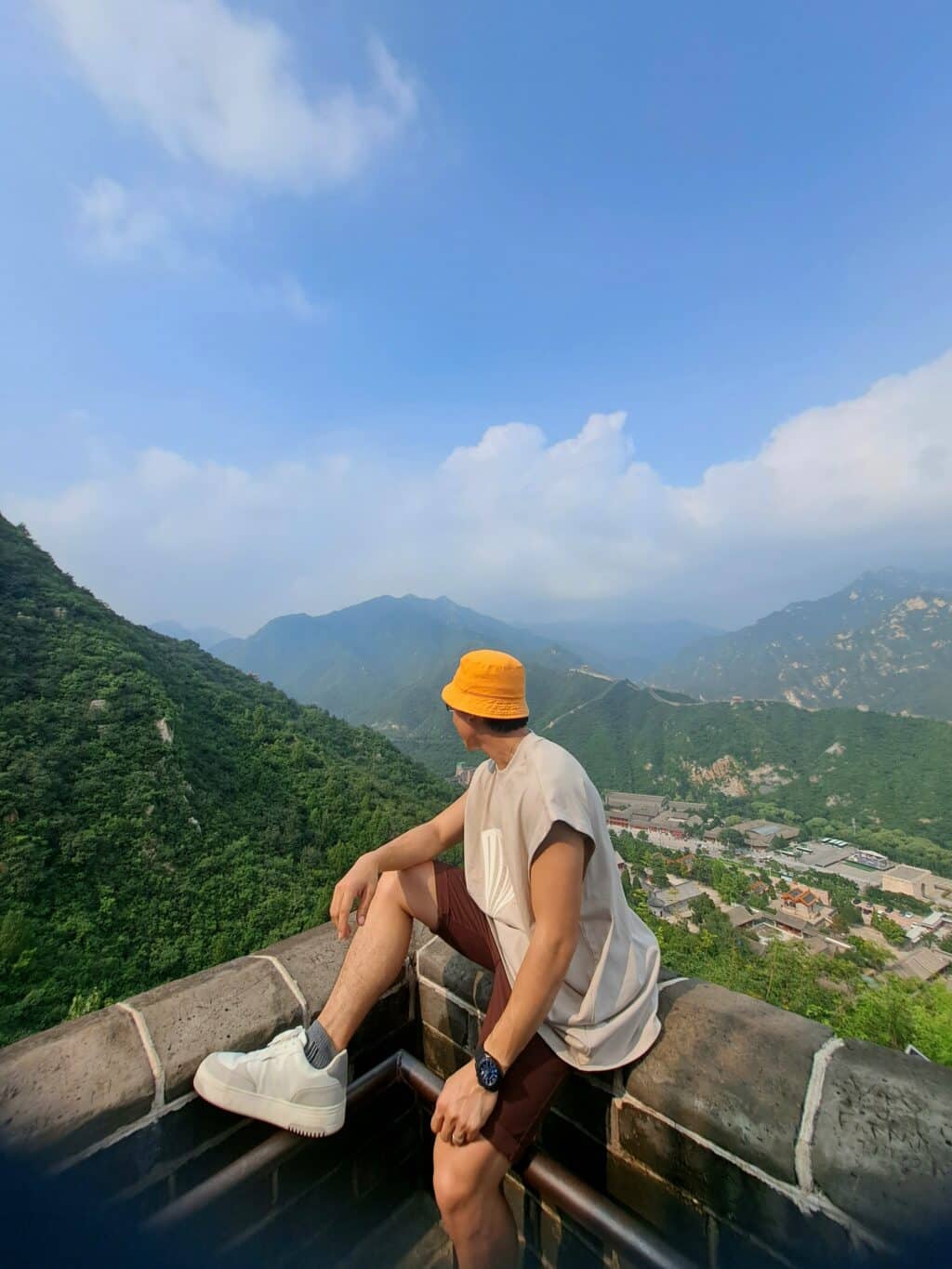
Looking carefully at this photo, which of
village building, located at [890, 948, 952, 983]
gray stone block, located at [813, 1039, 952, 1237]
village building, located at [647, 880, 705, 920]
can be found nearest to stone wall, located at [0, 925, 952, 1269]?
gray stone block, located at [813, 1039, 952, 1237]

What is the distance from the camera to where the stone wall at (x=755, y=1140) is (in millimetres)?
1009

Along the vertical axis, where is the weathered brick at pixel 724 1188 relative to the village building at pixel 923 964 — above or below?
above

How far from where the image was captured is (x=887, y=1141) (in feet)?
3.46

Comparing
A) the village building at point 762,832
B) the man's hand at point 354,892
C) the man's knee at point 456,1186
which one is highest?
the man's hand at point 354,892

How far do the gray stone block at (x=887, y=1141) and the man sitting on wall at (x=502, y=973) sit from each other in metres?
0.42

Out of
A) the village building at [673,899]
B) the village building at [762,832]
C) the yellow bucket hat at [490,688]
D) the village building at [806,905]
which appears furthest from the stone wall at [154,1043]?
the village building at [762,832]

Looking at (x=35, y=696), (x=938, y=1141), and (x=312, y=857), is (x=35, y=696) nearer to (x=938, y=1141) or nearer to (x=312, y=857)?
(x=312, y=857)

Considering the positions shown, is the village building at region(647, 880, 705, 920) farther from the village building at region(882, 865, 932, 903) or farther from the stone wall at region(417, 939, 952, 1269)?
the stone wall at region(417, 939, 952, 1269)

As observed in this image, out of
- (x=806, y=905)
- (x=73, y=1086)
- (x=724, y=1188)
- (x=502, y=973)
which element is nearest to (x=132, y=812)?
(x=73, y=1086)

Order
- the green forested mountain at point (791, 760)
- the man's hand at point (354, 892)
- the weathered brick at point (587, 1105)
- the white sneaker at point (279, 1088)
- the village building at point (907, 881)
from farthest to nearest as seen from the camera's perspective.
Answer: the green forested mountain at point (791, 760) < the village building at point (907, 881) < the man's hand at point (354, 892) < the weathered brick at point (587, 1105) < the white sneaker at point (279, 1088)

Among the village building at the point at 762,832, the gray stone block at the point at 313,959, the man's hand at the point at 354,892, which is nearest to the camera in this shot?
the gray stone block at the point at 313,959

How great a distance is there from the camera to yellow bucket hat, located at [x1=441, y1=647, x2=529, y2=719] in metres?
1.56

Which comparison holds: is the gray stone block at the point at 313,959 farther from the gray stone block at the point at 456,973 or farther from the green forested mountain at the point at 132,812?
the green forested mountain at the point at 132,812

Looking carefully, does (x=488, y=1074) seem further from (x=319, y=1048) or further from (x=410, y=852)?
(x=410, y=852)
